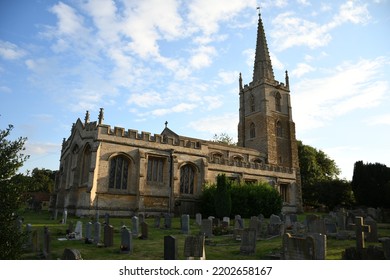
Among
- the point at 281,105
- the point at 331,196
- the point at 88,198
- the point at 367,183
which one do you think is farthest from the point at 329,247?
the point at 281,105

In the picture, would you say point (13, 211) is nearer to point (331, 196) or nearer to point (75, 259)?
point (75, 259)

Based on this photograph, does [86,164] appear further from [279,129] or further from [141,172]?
[279,129]

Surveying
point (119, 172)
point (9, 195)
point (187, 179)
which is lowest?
point (9, 195)

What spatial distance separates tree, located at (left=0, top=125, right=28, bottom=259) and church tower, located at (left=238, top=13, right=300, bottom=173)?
107ft

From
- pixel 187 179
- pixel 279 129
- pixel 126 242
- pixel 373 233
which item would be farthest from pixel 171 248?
pixel 279 129

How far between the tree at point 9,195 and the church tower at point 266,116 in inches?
1287

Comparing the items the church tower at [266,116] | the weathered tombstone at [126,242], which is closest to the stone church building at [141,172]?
the church tower at [266,116]

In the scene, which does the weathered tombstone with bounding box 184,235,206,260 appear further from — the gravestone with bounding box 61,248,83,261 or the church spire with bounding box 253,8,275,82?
the church spire with bounding box 253,8,275,82

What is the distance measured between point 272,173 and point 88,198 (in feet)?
62.9

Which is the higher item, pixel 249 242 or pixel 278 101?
pixel 278 101

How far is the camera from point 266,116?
38.2 meters

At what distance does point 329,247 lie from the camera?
32.5 feet

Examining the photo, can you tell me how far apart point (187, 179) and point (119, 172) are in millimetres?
6113

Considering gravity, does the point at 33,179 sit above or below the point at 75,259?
above
